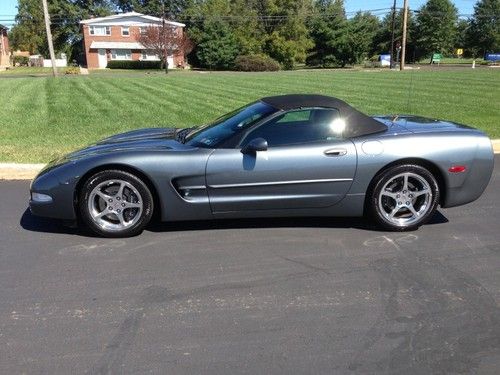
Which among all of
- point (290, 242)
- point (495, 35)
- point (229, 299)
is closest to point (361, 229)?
point (290, 242)

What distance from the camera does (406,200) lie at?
468 centimetres

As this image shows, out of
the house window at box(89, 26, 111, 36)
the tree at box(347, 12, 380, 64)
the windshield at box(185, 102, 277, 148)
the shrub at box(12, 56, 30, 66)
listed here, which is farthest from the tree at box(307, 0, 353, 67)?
the windshield at box(185, 102, 277, 148)

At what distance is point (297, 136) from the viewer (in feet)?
15.1

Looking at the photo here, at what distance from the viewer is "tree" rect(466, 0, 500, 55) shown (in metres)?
86.0

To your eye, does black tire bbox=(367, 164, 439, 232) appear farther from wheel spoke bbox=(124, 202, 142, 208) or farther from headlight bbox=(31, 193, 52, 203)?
headlight bbox=(31, 193, 52, 203)

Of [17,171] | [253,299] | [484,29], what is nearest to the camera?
[253,299]

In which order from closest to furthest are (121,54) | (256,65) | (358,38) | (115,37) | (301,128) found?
(301,128)
(256,65)
(358,38)
(115,37)
(121,54)

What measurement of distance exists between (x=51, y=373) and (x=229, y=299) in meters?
1.21

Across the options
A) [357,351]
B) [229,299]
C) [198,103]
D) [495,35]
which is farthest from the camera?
[495,35]

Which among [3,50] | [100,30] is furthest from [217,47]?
[3,50]

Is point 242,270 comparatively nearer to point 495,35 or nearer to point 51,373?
point 51,373

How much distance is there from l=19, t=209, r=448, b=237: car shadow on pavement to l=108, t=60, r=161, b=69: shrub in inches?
2243

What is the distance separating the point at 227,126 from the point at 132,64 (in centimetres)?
5746

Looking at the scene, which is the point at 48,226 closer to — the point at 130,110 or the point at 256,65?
the point at 130,110
